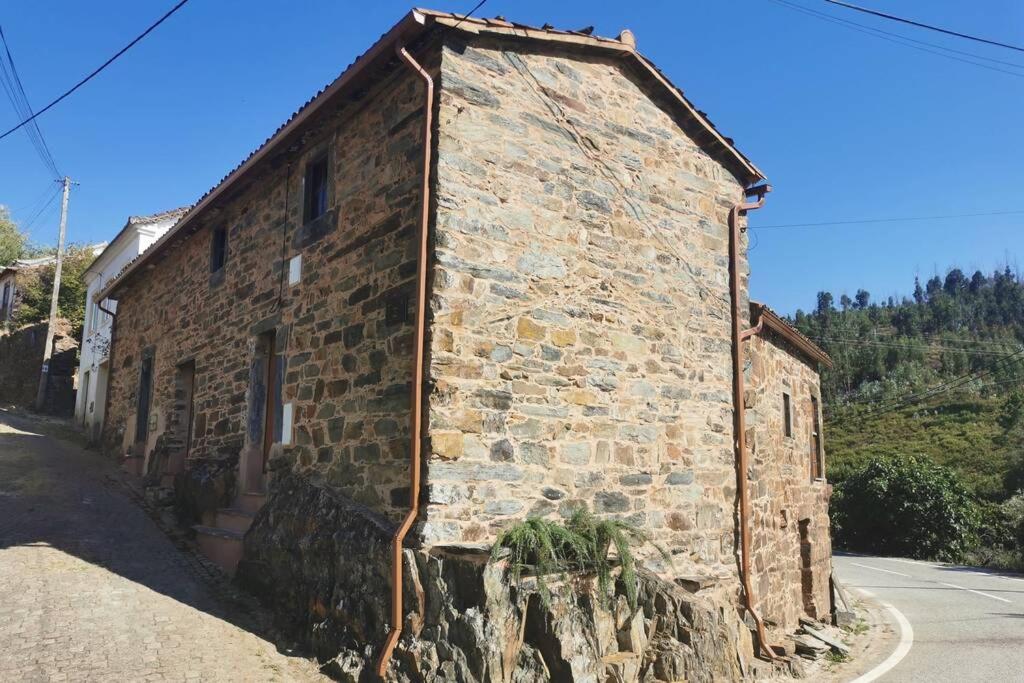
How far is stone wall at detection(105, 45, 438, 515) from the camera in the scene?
21.8 feet

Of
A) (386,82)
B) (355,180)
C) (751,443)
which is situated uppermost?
(386,82)

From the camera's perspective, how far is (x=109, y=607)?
6711 mm

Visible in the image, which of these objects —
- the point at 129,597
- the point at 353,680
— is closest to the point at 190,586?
the point at 129,597

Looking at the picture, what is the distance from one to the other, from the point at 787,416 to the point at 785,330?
1.69 meters

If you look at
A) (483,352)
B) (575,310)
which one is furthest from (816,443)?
(483,352)

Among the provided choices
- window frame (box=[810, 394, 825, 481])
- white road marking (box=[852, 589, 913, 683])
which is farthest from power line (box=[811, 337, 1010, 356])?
white road marking (box=[852, 589, 913, 683])

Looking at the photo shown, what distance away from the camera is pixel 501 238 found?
6.74 meters

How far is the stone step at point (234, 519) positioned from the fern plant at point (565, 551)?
4035mm

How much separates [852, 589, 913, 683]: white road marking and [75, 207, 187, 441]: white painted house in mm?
16553

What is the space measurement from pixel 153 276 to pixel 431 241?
32.6 ft

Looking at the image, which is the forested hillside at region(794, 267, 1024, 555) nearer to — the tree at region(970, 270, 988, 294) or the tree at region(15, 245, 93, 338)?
the tree at region(970, 270, 988, 294)

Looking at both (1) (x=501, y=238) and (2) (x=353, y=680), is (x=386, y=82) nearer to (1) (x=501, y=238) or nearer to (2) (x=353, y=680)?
(1) (x=501, y=238)

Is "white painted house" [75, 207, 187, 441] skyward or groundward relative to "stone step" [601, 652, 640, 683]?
skyward

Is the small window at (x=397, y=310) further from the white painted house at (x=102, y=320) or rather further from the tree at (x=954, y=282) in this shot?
the tree at (x=954, y=282)
